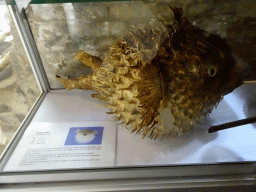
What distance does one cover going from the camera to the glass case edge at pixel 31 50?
0.98 m

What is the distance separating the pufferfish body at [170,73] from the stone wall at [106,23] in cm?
5

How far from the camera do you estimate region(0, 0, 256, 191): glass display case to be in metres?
0.71

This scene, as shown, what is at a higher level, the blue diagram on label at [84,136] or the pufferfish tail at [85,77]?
the pufferfish tail at [85,77]

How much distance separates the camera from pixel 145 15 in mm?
717

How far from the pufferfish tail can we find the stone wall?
0.03 m

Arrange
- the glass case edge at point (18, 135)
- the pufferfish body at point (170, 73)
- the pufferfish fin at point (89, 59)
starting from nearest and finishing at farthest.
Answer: the pufferfish body at point (170, 73) < the glass case edge at point (18, 135) < the pufferfish fin at point (89, 59)

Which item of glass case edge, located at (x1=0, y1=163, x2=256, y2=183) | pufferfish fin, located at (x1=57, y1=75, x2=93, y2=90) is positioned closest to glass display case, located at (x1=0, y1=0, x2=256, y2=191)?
glass case edge, located at (x1=0, y1=163, x2=256, y2=183)

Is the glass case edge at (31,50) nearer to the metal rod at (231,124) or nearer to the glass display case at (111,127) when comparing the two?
the glass display case at (111,127)

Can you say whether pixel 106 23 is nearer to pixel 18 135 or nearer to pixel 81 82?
pixel 81 82

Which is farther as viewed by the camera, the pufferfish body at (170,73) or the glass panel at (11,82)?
the glass panel at (11,82)

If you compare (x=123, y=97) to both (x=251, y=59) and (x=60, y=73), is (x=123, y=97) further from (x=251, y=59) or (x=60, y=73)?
(x=60, y=73)

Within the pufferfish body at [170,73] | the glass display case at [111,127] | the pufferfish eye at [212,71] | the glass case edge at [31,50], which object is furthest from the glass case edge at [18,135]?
the pufferfish eye at [212,71]

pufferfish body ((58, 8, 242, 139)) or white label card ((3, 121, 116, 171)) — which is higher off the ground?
pufferfish body ((58, 8, 242, 139))

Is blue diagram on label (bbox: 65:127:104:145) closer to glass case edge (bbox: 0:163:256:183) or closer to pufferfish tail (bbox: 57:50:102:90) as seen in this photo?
glass case edge (bbox: 0:163:256:183)
